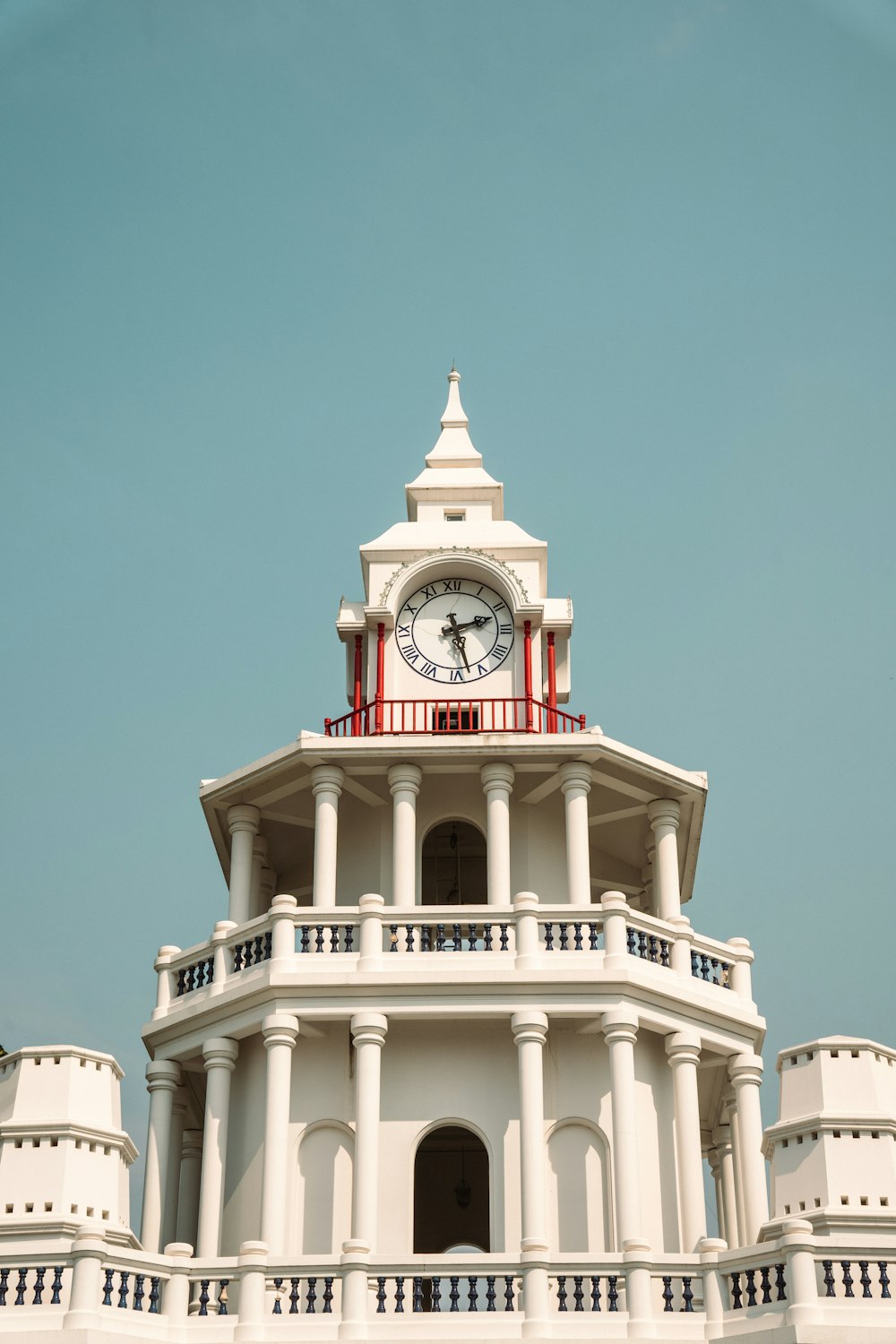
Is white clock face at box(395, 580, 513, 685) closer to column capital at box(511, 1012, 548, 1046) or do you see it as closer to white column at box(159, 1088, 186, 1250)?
column capital at box(511, 1012, 548, 1046)

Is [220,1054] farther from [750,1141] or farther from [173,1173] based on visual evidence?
[750,1141]

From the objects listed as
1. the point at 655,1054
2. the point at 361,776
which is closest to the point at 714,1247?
the point at 655,1054

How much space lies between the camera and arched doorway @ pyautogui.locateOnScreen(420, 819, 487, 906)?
41.8 meters

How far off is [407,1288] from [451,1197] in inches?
482

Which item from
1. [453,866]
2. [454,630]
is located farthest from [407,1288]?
[454,630]

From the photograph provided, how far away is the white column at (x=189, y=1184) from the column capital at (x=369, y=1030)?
616cm

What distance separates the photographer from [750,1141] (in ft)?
120

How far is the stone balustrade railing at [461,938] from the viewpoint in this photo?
3512 centimetres

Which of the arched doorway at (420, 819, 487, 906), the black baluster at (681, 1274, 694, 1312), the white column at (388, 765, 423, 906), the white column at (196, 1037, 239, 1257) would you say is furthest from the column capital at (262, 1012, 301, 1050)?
the black baluster at (681, 1274, 694, 1312)

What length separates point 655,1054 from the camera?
119 feet

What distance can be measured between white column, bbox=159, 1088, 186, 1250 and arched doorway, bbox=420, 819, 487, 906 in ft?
22.0

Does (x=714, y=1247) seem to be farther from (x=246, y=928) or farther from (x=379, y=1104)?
(x=246, y=928)

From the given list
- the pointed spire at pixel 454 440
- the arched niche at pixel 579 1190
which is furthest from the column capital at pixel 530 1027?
the pointed spire at pixel 454 440

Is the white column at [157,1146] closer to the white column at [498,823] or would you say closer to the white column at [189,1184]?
the white column at [189,1184]
